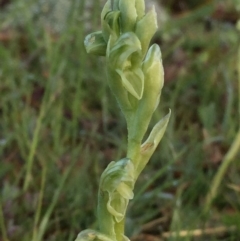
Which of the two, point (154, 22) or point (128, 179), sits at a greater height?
point (154, 22)

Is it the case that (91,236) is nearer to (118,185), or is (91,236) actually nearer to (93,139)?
(118,185)

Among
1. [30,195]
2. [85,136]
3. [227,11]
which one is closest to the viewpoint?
[30,195]

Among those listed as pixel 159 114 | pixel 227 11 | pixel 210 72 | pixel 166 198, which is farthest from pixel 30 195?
pixel 227 11

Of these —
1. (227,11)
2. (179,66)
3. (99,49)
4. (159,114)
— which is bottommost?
(227,11)

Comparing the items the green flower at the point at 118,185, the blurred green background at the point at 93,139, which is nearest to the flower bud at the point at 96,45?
the green flower at the point at 118,185

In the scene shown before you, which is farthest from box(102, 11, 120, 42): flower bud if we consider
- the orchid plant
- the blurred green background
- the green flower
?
the blurred green background

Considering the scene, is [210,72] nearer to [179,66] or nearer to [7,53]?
[179,66]

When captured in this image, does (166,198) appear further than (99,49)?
Yes
